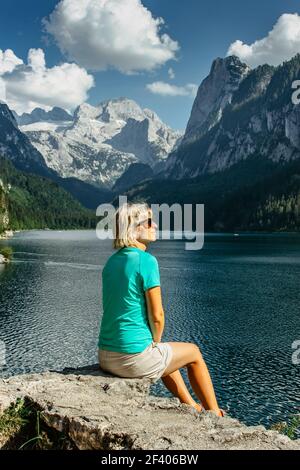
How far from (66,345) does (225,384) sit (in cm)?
1659

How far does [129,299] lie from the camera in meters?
9.97

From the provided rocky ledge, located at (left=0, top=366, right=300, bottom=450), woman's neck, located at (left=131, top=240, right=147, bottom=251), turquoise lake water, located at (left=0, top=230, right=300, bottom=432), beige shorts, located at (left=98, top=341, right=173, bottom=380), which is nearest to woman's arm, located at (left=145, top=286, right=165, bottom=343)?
beige shorts, located at (left=98, top=341, right=173, bottom=380)

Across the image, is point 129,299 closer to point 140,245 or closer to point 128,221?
point 140,245

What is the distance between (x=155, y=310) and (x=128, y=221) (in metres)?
2.10

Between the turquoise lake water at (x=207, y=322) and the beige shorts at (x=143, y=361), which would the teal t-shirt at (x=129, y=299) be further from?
the turquoise lake water at (x=207, y=322)

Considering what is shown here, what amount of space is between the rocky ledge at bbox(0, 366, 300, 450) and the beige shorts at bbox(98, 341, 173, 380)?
21cm

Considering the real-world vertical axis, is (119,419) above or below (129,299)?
below

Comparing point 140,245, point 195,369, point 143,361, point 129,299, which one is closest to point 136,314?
point 129,299

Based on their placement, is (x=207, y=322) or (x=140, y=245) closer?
(x=140, y=245)

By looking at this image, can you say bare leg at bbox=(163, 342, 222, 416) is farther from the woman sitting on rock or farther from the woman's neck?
the woman's neck

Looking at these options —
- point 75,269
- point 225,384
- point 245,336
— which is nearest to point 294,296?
point 245,336

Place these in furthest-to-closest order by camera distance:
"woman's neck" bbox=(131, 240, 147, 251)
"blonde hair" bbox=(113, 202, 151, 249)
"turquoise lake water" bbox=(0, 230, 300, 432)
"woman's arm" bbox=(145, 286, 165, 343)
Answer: "turquoise lake water" bbox=(0, 230, 300, 432), "woman's neck" bbox=(131, 240, 147, 251), "blonde hair" bbox=(113, 202, 151, 249), "woman's arm" bbox=(145, 286, 165, 343)

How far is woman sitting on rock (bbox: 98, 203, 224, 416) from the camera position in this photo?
9.80m
